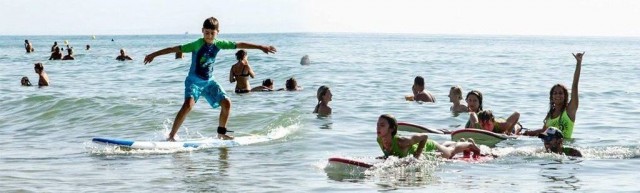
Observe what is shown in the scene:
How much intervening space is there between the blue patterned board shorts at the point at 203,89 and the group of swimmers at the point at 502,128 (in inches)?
125

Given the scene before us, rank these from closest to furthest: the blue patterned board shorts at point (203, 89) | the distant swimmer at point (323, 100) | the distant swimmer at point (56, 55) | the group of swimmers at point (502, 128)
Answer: the group of swimmers at point (502, 128) < the blue patterned board shorts at point (203, 89) < the distant swimmer at point (323, 100) < the distant swimmer at point (56, 55)

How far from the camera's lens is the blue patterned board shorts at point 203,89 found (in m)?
13.4

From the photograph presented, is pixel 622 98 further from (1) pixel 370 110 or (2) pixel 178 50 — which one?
(2) pixel 178 50

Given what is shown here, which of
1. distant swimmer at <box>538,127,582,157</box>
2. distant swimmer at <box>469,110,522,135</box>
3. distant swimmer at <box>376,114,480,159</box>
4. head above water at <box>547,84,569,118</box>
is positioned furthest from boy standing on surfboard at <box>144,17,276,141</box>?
head above water at <box>547,84,569,118</box>

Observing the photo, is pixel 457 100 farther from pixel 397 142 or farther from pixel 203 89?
pixel 397 142

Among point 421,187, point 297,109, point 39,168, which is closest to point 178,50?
point 39,168

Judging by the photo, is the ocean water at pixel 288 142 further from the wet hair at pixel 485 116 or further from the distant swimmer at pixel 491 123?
the wet hair at pixel 485 116

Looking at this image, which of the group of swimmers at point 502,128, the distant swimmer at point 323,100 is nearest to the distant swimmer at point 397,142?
the group of swimmers at point 502,128

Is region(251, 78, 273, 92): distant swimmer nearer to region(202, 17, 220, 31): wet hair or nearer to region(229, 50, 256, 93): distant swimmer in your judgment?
region(229, 50, 256, 93): distant swimmer

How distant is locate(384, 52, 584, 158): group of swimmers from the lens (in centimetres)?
1126

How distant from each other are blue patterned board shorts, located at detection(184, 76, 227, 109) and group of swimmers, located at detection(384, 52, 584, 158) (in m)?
3.18

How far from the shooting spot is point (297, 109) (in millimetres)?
20547

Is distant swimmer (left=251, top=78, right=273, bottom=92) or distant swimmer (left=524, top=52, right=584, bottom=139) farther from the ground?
distant swimmer (left=524, top=52, right=584, bottom=139)

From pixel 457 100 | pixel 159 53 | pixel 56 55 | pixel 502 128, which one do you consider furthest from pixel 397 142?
pixel 56 55
